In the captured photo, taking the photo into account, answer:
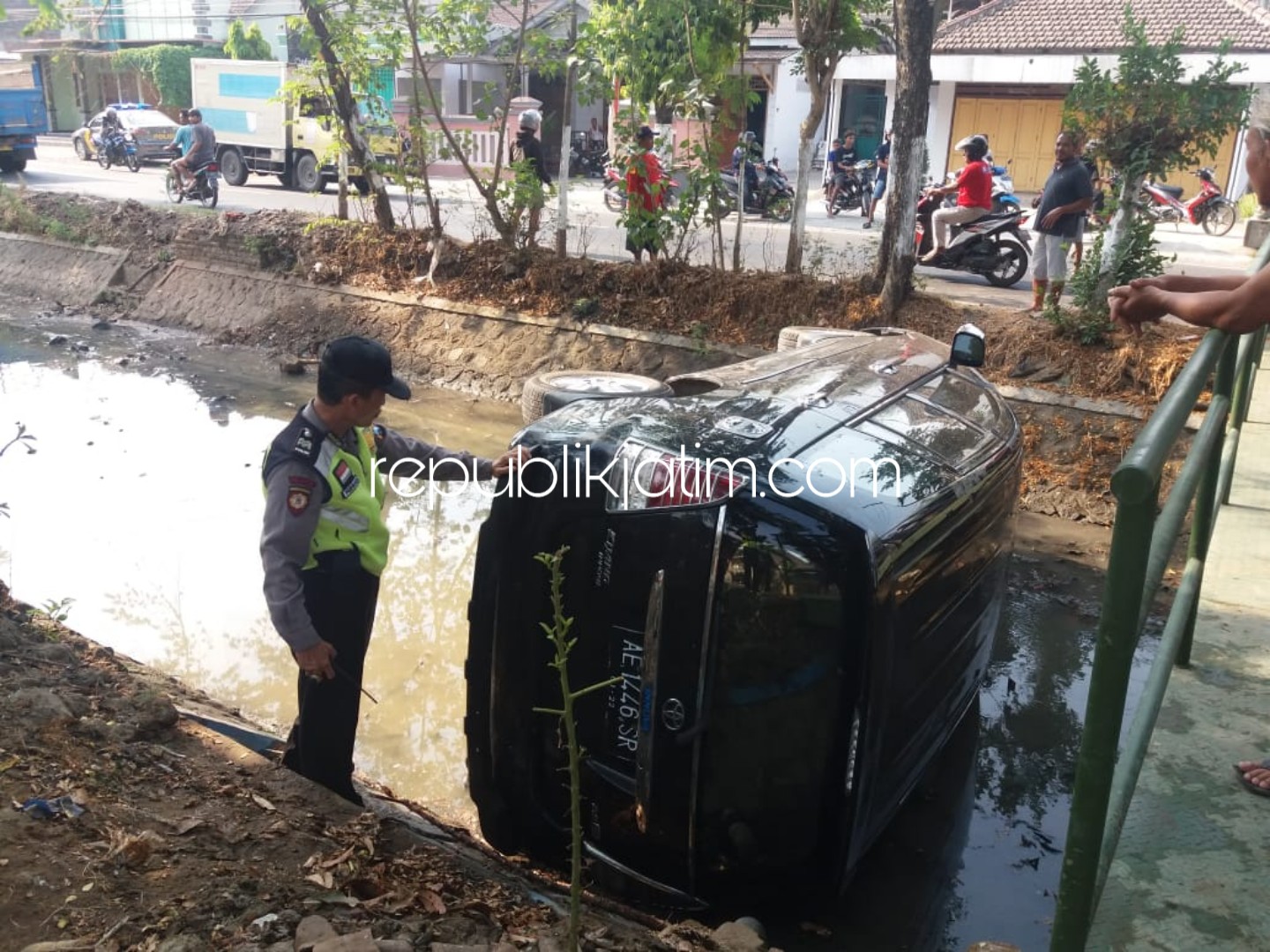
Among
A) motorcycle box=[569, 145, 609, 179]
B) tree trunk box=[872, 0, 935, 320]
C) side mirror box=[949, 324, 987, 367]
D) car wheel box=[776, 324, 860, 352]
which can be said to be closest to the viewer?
side mirror box=[949, 324, 987, 367]

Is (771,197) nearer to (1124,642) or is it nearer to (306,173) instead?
(306,173)

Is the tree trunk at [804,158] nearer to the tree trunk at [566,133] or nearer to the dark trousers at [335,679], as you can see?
the tree trunk at [566,133]

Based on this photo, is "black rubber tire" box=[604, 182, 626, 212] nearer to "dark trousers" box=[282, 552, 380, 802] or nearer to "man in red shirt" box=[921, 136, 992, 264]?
"man in red shirt" box=[921, 136, 992, 264]

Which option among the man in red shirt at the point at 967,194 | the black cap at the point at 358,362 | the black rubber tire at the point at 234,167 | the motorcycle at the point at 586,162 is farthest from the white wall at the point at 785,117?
the black cap at the point at 358,362

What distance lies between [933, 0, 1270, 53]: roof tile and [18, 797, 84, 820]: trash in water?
2257 cm

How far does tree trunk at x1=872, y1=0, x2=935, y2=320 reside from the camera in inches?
332

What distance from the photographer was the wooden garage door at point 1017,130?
2452 centimetres

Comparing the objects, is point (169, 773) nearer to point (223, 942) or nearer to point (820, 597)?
point (223, 942)

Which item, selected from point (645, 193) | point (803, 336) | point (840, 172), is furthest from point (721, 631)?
point (840, 172)

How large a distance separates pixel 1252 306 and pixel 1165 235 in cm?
1729

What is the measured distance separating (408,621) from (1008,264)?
8203mm

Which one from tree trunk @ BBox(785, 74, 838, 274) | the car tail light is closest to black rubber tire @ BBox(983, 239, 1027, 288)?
tree trunk @ BBox(785, 74, 838, 274)

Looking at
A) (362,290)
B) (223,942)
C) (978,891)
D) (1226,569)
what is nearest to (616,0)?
(362,290)

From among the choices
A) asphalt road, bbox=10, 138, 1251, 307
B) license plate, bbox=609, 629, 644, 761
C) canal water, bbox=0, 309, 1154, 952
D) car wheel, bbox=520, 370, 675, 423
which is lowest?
canal water, bbox=0, 309, 1154, 952
